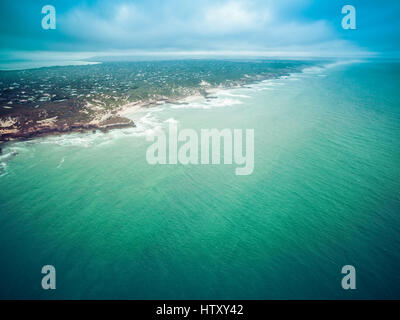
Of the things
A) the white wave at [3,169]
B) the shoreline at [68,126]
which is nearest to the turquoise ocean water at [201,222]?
the white wave at [3,169]

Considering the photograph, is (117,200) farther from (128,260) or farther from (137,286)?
(137,286)

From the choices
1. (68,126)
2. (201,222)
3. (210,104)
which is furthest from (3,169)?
(210,104)

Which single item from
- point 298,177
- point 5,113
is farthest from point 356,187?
point 5,113

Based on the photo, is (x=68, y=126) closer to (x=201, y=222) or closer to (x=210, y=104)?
(x=201, y=222)

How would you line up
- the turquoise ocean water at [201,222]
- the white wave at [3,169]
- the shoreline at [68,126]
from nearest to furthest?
the turquoise ocean water at [201,222] → the white wave at [3,169] → the shoreline at [68,126]

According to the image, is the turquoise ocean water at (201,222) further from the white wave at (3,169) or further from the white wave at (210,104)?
the white wave at (210,104)

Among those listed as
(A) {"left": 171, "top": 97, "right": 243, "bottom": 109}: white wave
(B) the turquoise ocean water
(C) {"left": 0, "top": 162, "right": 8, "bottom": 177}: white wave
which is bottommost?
(B) the turquoise ocean water

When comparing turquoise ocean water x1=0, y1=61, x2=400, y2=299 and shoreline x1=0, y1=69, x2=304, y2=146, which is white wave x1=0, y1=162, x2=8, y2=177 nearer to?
turquoise ocean water x1=0, y1=61, x2=400, y2=299

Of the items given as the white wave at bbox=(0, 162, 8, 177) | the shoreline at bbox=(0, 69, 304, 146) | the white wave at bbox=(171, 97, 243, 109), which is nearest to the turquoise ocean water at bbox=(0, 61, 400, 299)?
the white wave at bbox=(0, 162, 8, 177)
